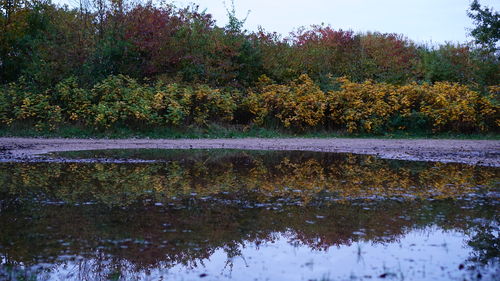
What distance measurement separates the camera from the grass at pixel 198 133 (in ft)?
66.4

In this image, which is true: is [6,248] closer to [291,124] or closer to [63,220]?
[63,220]

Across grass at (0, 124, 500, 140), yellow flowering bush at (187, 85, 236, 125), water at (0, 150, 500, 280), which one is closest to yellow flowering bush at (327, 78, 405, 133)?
grass at (0, 124, 500, 140)

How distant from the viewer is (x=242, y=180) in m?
10.1

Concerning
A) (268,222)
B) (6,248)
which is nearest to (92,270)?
(6,248)

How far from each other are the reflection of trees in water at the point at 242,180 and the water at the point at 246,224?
0.03 metres

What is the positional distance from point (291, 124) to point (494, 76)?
10.6m

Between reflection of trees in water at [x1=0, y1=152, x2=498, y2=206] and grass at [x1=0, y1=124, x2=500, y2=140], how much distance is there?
761 centimetres

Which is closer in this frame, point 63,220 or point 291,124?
point 63,220

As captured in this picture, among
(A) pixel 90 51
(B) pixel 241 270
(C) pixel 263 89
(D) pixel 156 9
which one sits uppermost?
(D) pixel 156 9

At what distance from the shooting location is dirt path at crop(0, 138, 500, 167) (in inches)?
563

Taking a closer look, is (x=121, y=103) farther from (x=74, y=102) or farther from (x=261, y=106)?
(x=261, y=106)

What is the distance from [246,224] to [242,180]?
364cm

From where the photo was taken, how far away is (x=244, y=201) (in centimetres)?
795

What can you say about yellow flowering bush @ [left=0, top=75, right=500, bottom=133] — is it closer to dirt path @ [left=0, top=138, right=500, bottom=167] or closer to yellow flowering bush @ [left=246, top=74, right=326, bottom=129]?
yellow flowering bush @ [left=246, top=74, right=326, bottom=129]
